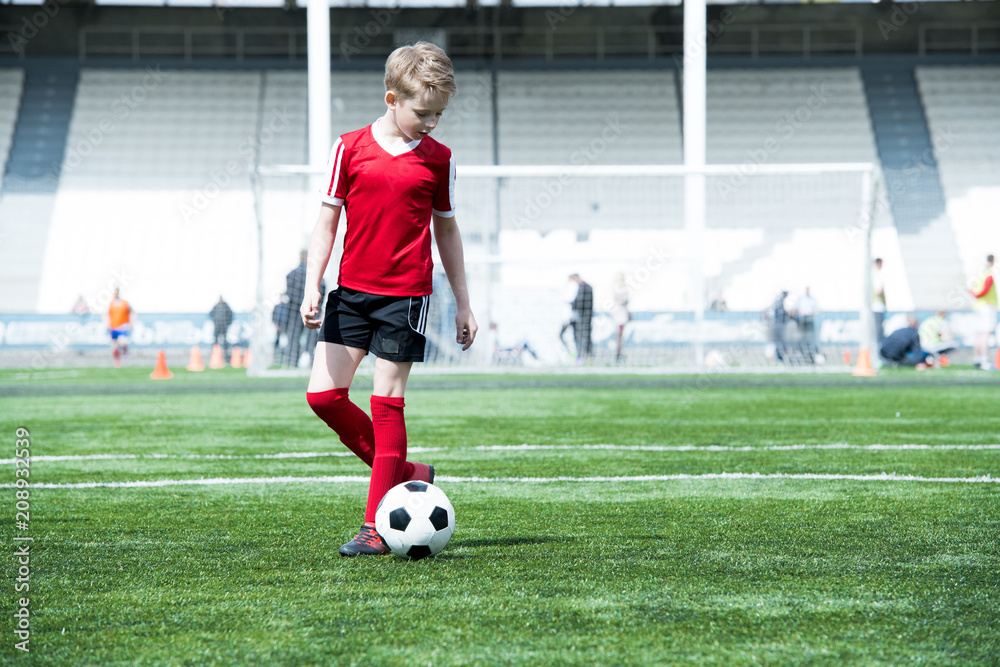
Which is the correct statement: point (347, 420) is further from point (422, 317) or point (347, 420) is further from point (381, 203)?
point (381, 203)

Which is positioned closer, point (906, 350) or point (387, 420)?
point (387, 420)

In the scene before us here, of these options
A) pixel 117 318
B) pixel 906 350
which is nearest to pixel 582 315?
pixel 906 350

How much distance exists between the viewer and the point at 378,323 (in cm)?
340

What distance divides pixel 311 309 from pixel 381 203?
408mm

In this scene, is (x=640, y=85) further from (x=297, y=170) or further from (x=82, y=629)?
(x=82, y=629)

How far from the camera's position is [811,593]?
2646mm

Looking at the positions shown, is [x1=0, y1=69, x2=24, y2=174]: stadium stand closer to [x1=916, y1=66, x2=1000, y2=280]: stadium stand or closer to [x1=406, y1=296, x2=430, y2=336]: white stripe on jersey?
[x1=916, y1=66, x2=1000, y2=280]: stadium stand

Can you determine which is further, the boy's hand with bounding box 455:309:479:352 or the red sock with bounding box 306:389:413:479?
the boy's hand with bounding box 455:309:479:352

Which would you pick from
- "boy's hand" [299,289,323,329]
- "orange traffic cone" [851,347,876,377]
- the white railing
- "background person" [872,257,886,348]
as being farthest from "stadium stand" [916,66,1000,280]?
"boy's hand" [299,289,323,329]

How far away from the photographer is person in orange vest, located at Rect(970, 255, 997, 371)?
1542cm

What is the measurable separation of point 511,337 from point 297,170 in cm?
378

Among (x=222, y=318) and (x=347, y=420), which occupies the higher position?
(x=222, y=318)

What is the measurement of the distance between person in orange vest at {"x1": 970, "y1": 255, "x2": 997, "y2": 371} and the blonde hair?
46.6 ft

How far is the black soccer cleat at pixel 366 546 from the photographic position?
3193 millimetres
